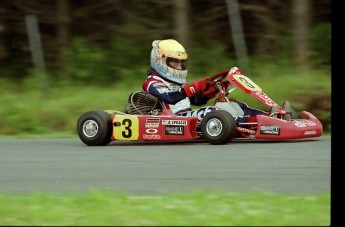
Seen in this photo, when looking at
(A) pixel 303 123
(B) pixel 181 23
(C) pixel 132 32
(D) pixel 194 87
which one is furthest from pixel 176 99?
(C) pixel 132 32

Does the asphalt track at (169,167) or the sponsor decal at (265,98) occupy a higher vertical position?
the sponsor decal at (265,98)

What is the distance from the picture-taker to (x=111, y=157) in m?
9.23

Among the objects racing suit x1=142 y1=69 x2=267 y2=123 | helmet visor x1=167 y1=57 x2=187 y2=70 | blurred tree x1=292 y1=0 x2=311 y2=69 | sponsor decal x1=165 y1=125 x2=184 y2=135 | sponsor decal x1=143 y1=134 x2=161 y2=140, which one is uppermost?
blurred tree x1=292 y1=0 x2=311 y2=69

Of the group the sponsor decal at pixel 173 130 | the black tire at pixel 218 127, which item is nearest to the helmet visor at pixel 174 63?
the sponsor decal at pixel 173 130

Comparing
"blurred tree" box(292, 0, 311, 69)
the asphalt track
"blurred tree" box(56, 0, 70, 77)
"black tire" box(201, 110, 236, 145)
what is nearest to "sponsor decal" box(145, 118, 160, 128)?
the asphalt track

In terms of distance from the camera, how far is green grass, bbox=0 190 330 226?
5.37 metres

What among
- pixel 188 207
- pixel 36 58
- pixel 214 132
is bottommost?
pixel 188 207

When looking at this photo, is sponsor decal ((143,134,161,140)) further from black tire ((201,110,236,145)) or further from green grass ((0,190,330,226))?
green grass ((0,190,330,226))

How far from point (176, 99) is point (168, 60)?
0.63 meters

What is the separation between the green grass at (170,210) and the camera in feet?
17.6

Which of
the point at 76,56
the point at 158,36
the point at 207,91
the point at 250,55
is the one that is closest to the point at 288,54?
the point at 250,55

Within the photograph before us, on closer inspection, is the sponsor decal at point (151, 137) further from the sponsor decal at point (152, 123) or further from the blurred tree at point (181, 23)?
the blurred tree at point (181, 23)

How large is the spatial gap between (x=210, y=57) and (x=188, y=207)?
442 inches
